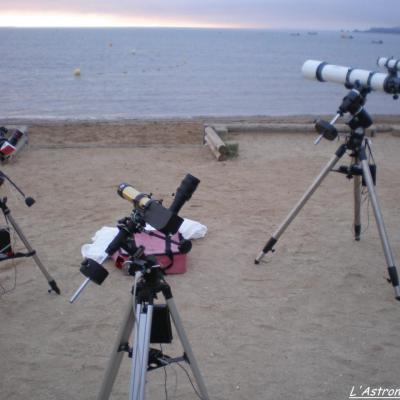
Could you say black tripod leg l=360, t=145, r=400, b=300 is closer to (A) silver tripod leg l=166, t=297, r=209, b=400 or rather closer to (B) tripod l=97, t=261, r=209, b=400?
(A) silver tripod leg l=166, t=297, r=209, b=400

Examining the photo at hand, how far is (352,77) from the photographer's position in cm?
374

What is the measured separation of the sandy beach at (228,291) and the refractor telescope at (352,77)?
5.18ft

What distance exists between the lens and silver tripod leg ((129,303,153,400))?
201 cm

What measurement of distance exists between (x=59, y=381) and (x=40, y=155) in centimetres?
532

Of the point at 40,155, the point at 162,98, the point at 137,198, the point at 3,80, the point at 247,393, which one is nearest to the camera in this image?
the point at 137,198

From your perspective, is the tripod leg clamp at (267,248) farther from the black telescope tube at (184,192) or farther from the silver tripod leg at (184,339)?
the black telescope tube at (184,192)

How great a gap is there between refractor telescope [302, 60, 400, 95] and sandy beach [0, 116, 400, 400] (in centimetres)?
158

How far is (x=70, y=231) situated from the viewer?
5.00 metres

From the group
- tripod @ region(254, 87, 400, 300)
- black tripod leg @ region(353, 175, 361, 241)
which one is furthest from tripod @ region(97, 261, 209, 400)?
black tripod leg @ region(353, 175, 361, 241)

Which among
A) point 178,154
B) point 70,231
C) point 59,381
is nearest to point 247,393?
point 59,381

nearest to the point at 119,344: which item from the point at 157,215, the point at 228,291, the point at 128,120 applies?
the point at 157,215

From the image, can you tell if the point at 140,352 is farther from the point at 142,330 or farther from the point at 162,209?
the point at 162,209

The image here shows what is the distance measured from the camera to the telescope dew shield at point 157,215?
1.87 m

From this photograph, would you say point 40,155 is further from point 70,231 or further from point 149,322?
point 149,322
